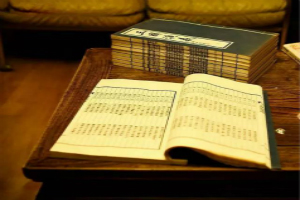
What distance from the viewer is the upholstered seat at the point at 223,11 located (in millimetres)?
1810

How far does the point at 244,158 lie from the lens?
2.09 feet

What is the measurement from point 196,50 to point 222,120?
0.28 meters

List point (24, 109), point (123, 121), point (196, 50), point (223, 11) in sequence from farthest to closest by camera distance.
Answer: point (223, 11), point (24, 109), point (196, 50), point (123, 121)

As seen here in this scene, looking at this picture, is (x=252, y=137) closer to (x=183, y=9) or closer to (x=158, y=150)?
(x=158, y=150)

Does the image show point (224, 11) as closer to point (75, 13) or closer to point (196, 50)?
point (75, 13)

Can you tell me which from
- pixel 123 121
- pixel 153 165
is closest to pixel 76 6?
pixel 123 121

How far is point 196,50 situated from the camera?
96 centimetres

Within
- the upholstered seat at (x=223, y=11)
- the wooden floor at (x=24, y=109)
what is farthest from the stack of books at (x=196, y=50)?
the upholstered seat at (x=223, y=11)

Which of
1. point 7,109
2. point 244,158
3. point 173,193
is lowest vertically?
point 7,109

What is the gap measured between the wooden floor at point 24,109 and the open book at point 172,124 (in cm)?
54

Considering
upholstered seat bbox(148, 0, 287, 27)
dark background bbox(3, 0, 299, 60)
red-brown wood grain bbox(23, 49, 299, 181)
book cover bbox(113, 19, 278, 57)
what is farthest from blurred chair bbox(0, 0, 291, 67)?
red-brown wood grain bbox(23, 49, 299, 181)

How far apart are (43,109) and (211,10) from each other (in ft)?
2.95

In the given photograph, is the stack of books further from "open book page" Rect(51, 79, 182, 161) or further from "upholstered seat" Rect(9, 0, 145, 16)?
"upholstered seat" Rect(9, 0, 145, 16)

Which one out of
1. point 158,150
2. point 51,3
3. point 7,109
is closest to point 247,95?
point 158,150
